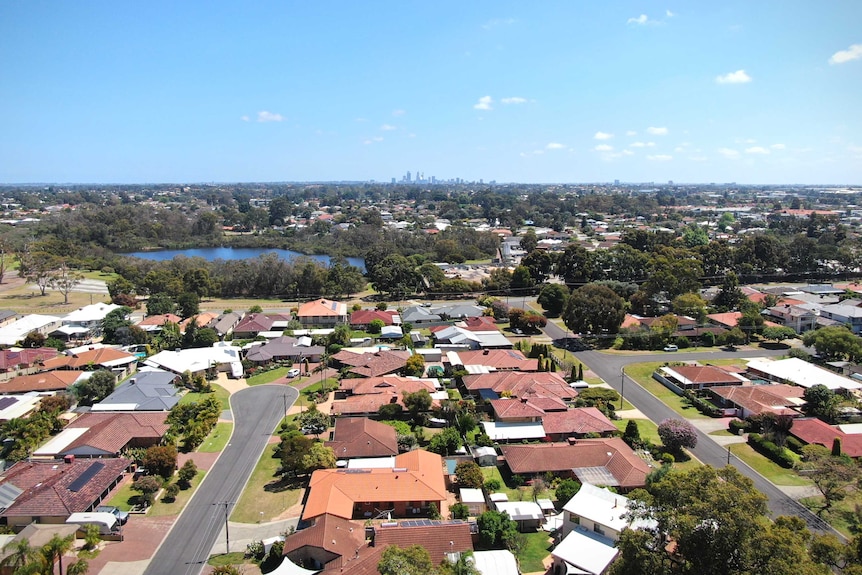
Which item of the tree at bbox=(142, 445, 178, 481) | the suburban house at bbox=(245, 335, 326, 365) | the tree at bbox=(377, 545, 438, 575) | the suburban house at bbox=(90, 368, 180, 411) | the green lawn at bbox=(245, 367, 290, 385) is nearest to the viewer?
the tree at bbox=(377, 545, 438, 575)

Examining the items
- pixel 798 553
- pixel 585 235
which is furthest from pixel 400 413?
pixel 585 235

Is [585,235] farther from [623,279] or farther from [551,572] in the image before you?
[551,572]

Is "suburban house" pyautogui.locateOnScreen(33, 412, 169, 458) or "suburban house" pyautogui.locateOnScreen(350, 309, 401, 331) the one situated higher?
"suburban house" pyautogui.locateOnScreen(350, 309, 401, 331)

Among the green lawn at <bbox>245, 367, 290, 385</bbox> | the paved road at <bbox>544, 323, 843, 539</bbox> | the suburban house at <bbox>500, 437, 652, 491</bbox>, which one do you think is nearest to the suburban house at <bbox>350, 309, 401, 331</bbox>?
the green lawn at <bbox>245, 367, 290, 385</bbox>

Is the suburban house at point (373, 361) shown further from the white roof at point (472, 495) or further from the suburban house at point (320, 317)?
the white roof at point (472, 495)

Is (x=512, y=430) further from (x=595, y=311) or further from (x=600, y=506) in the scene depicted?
(x=595, y=311)

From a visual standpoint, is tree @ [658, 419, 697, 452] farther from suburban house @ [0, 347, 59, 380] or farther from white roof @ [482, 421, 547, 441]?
suburban house @ [0, 347, 59, 380]
